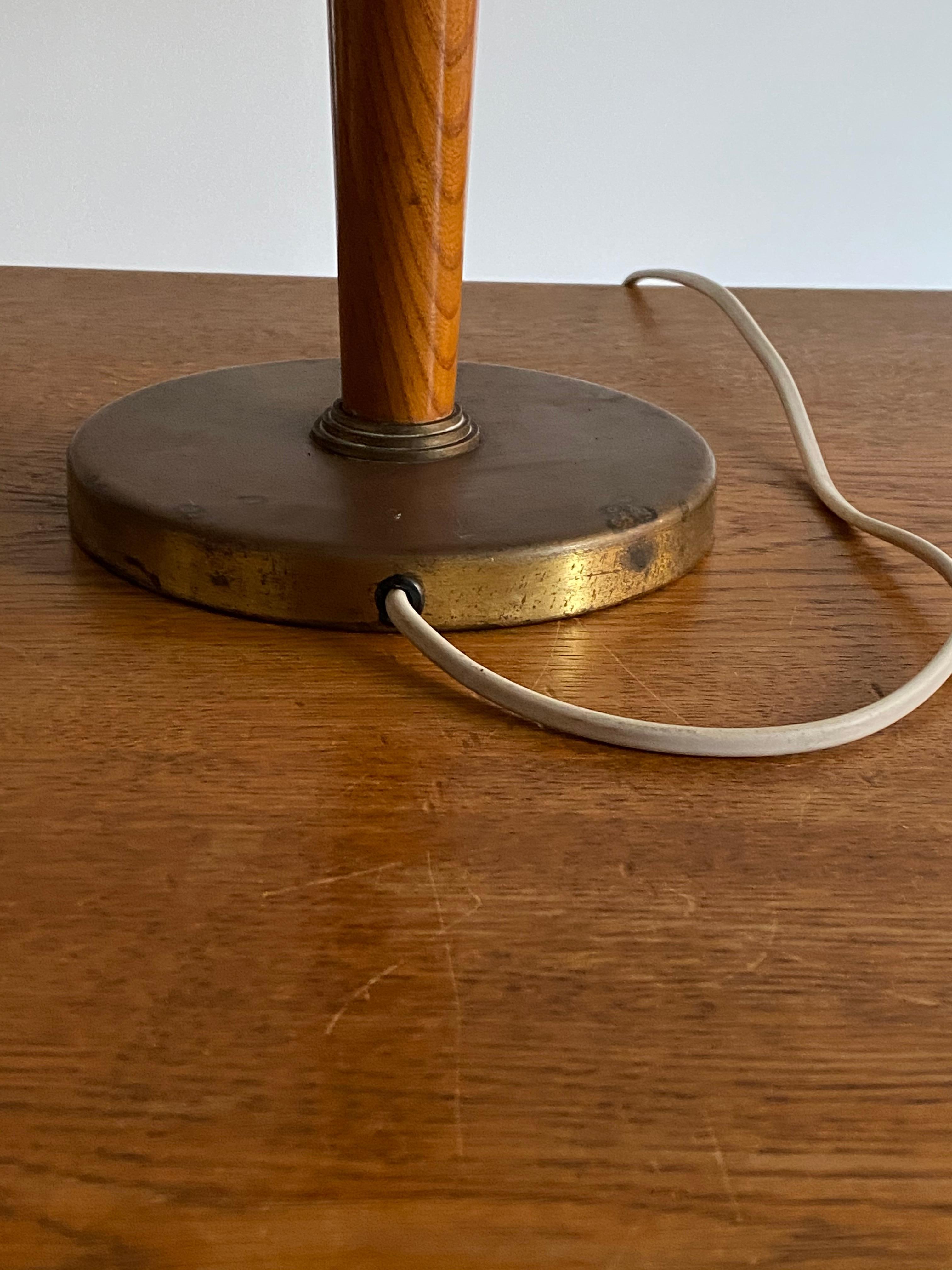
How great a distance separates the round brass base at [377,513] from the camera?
448mm

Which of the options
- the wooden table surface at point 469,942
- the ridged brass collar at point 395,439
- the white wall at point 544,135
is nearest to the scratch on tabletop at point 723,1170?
the wooden table surface at point 469,942

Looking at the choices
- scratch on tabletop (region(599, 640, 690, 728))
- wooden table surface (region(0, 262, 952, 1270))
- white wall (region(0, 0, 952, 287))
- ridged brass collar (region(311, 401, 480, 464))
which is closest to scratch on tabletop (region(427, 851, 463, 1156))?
wooden table surface (region(0, 262, 952, 1270))

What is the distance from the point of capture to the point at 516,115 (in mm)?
2354

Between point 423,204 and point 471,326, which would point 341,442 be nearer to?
point 423,204

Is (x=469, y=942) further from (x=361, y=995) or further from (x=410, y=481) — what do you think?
(x=410, y=481)

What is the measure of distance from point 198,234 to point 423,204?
2055 millimetres

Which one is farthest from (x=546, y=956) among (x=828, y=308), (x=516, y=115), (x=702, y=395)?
(x=516, y=115)

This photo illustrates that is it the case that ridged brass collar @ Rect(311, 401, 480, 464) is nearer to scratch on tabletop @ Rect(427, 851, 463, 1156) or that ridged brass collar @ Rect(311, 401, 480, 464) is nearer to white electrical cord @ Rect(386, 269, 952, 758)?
white electrical cord @ Rect(386, 269, 952, 758)

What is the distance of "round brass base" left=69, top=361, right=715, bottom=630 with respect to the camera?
1.47 feet

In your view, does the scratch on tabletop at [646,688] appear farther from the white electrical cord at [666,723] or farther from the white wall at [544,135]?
the white wall at [544,135]

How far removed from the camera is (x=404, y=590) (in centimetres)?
44

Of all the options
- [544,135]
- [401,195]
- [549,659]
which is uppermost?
[401,195]

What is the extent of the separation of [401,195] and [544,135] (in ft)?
6.58

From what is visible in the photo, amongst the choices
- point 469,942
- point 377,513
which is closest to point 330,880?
point 469,942
